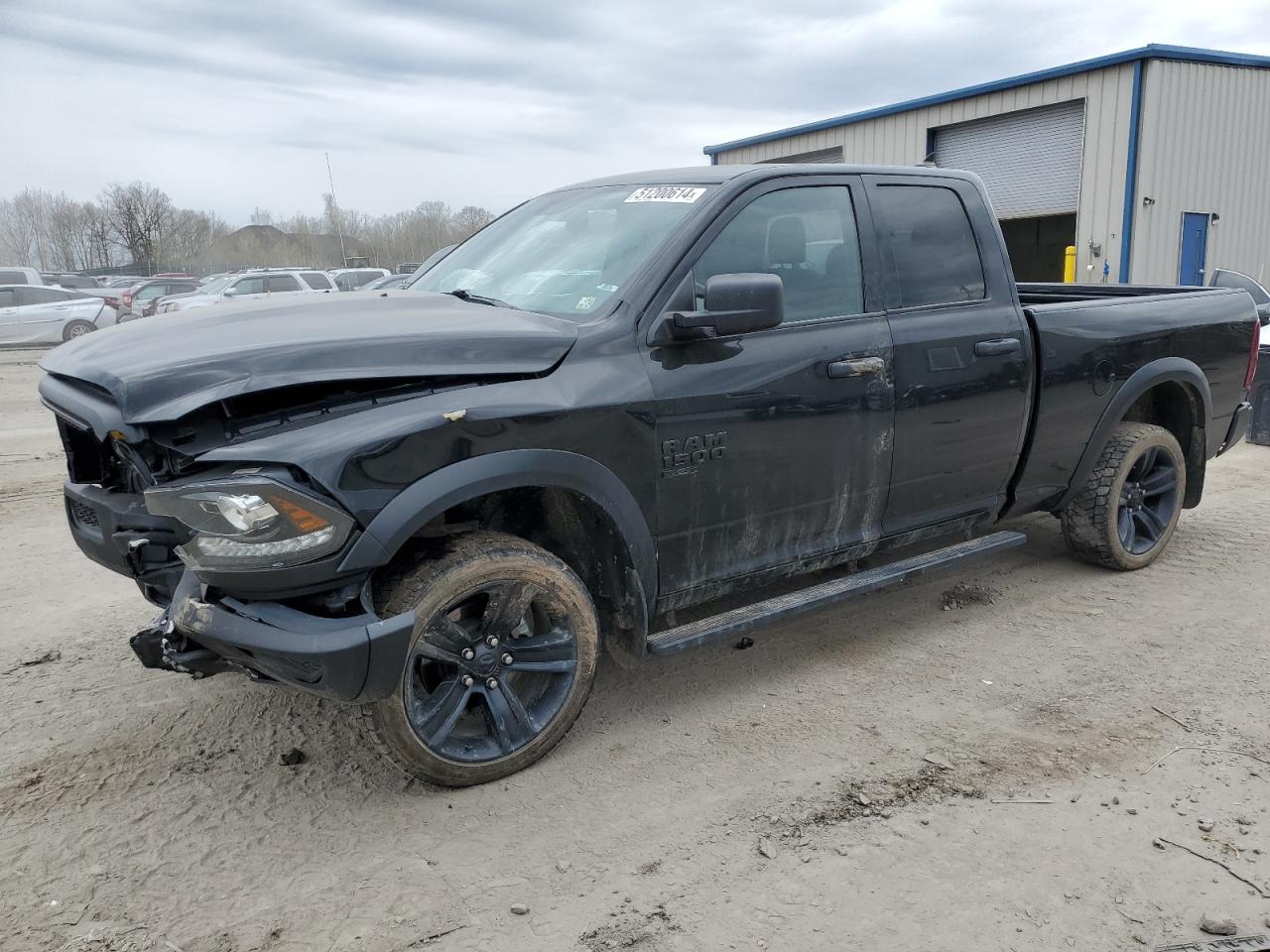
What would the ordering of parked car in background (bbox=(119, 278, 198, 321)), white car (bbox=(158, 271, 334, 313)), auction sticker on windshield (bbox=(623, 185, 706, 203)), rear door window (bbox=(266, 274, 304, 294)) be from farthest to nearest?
parked car in background (bbox=(119, 278, 198, 321))
rear door window (bbox=(266, 274, 304, 294))
white car (bbox=(158, 271, 334, 313))
auction sticker on windshield (bbox=(623, 185, 706, 203))

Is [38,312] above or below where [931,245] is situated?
below

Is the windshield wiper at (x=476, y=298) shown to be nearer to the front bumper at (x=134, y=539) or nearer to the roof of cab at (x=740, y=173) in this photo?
the roof of cab at (x=740, y=173)

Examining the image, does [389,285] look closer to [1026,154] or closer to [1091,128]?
[1091,128]

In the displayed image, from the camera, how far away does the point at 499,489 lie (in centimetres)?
300

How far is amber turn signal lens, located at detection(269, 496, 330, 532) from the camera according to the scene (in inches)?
104

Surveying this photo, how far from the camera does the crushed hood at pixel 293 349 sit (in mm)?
2742

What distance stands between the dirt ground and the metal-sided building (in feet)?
44.6

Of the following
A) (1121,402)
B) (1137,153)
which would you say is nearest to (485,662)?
(1121,402)

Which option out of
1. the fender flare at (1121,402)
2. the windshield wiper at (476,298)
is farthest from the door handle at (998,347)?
the windshield wiper at (476,298)

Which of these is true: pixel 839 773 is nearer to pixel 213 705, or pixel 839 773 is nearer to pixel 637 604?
pixel 637 604

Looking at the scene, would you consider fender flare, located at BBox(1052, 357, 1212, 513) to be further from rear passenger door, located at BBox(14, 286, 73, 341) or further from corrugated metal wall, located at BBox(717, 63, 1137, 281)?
rear passenger door, located at BBox(14, 286, 73, 341)

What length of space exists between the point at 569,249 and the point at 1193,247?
16.4 meters

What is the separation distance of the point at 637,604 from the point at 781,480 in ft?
2.37

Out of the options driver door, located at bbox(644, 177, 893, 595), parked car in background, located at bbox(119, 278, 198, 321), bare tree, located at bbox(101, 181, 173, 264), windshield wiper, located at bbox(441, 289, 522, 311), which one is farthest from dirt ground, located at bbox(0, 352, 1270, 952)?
bare tree, located at bbox(101, 181, 173, 264)
